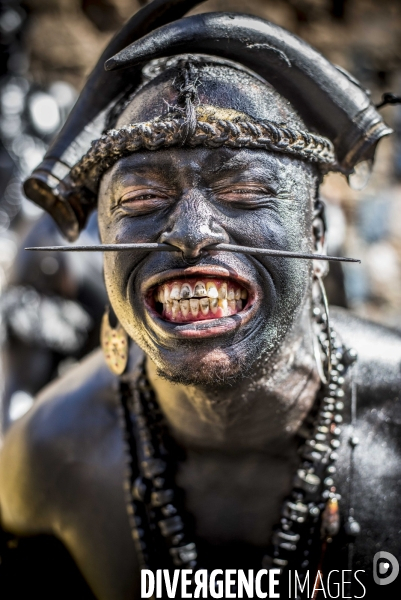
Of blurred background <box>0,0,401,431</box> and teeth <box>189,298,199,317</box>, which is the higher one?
blurred background <box>0,0,401,431</box>

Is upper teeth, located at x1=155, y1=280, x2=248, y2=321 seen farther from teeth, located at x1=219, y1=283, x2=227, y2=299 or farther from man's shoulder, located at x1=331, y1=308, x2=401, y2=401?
man's shoulder, located at x1=331, y1=308, x2=401, y2=401

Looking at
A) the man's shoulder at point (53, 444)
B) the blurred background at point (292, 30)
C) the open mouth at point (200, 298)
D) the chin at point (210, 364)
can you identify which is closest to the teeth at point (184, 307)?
Answer: the open mouth at point (200, 298)

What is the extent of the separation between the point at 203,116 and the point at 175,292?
1.63ft

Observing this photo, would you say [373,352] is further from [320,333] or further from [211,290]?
[211,290]

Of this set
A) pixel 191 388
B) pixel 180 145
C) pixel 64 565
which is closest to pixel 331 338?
pixel 191 388

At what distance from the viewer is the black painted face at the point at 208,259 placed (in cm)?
192

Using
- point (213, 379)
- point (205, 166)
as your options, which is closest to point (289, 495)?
point (213, 379)

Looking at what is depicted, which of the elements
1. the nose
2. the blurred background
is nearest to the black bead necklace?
A: the nose

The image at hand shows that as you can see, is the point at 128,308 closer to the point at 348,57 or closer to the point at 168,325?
the point at 168,325

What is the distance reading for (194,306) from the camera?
1.97m

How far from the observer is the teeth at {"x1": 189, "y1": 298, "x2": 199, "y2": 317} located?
1.97 m

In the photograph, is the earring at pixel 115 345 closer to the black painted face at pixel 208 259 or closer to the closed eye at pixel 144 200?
the black painted face at pixel 208 259

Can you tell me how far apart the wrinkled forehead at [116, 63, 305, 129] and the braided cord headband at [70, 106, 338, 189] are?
0.13 feet

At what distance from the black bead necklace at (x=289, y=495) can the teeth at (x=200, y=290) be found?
0.55 m
